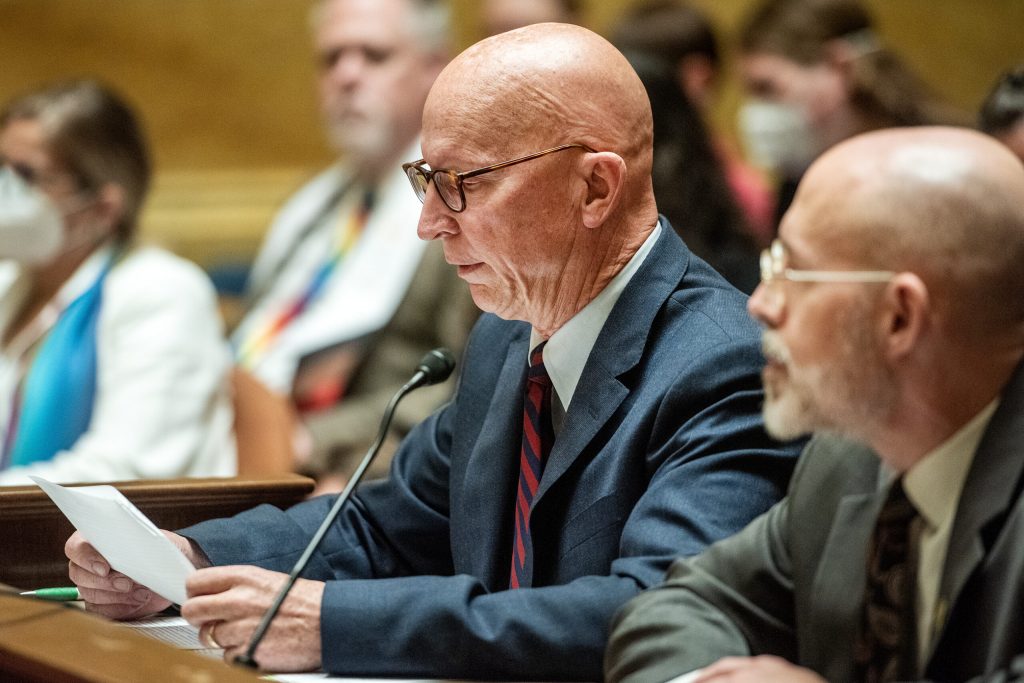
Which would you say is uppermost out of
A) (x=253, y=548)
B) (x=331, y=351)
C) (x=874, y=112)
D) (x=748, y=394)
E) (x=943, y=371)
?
(x=943, y=371)

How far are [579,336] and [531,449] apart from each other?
7.6 inches

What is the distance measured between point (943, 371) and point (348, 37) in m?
4.22

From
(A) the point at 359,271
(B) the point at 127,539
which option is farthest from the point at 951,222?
(A) the point at 359,271

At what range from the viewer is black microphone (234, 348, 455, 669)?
1966 millimetres

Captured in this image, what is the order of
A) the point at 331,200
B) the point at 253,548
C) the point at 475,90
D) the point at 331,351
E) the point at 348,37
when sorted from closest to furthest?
the point at 475,90
the point at 253,548
the point at 331,351
the point at 348,37
the point at 331,200

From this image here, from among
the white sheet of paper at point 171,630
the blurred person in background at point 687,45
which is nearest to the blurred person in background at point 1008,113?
the blurred person in background at point 687,45

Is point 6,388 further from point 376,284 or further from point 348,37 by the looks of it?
point 348,37

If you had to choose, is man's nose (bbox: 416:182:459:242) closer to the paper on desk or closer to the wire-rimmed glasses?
the wire-rimmed glasses

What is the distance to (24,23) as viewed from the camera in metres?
7.02

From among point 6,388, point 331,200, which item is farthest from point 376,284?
point 6,388

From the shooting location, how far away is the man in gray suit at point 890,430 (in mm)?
1562

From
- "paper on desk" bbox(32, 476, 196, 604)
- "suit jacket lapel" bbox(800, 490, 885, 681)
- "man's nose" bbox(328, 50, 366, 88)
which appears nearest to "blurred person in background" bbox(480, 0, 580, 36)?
"man's nose" bbox(328, 50, 366, 88)

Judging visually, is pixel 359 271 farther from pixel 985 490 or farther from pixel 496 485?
pixel 985 490

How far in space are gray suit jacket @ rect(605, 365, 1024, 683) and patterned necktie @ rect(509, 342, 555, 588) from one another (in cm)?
43
